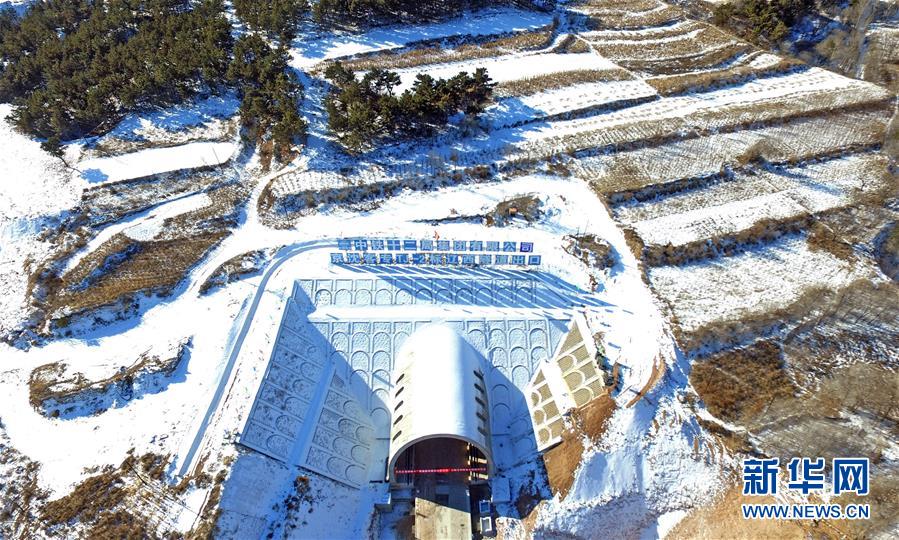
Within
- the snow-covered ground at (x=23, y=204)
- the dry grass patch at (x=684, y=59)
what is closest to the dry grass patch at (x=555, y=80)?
the dry grass patch at (x=684, y=59)

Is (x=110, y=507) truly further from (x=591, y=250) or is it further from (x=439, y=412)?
(x=591, y=250)

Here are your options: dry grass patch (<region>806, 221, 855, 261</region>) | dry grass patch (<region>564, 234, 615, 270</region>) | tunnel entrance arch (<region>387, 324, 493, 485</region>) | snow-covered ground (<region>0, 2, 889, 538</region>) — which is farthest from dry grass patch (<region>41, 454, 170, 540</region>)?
dry grass patch (<region>806, 221, 855, 261</region>)

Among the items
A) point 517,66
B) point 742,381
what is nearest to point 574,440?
point 742,381

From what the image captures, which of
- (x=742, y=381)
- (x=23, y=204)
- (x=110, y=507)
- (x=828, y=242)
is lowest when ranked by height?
(x=110, y=507)

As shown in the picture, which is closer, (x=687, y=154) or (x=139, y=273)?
(x=139, y=273)

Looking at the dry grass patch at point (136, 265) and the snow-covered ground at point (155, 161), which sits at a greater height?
the snow-covered ground at point (155, 161)

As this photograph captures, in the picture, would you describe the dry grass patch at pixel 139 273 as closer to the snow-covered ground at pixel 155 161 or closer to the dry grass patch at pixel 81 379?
the dry grass patch at pixel 81 379

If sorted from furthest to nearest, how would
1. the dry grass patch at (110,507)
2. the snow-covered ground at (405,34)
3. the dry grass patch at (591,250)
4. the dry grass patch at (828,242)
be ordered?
the snow-covered ground at (405,34), the dry grass patch at (828,242), the dry grass patch at (591,250), the dry grass patch at (110,507)

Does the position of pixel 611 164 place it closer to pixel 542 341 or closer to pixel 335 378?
pixel 542 341
